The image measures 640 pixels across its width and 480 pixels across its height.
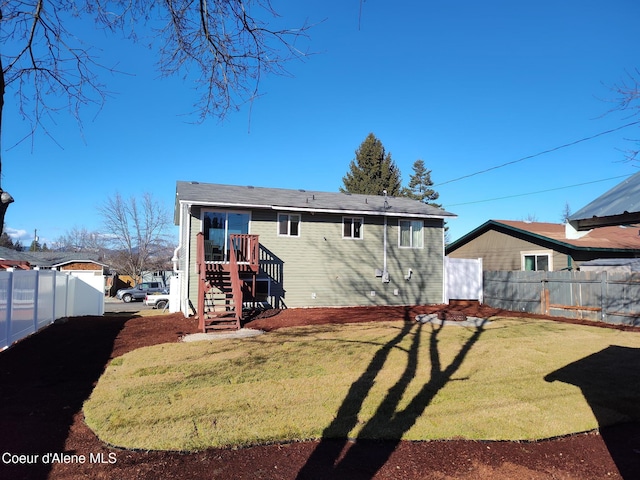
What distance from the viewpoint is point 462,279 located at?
1925 centimetres

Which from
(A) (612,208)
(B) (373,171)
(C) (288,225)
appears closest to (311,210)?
(C) (288,225)

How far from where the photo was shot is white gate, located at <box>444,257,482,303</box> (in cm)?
1914

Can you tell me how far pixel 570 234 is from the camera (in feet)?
9.80

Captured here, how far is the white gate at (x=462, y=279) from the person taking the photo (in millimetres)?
19141

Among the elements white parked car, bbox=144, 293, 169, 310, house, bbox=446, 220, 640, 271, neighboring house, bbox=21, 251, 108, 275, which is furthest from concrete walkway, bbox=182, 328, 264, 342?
neighboring house, bbox=21, 251, 108, 275

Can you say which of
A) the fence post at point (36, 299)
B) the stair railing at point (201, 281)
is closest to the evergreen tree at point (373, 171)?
the stair railing at point (201, 281)

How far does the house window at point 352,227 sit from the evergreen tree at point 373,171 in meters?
26.0

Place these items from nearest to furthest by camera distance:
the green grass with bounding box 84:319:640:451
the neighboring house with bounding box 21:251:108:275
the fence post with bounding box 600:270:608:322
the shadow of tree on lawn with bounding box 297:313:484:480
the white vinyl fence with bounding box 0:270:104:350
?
the shadow of tree on lawn with bounding box 297:313:484:480
the green grass with bounding box 84:319:640:451
the white vinyl fence with bounding box 0:270:104:350
the fence post with bounding box 600:270:608:322
the neighboring house with bounding box 21:251:108:275

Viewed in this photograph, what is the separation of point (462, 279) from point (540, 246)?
154 inches

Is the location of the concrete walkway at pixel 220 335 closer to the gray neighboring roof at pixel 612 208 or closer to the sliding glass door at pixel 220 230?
the sliding glass door at pixel 220 230

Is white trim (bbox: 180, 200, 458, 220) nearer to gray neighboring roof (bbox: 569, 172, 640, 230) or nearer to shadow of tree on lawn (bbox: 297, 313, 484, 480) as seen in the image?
shadow of tree on lawn (bbox: 297, 313, 484, 480)

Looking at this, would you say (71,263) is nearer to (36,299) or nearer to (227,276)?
(227,276)

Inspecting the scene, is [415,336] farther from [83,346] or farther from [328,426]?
[83,346]

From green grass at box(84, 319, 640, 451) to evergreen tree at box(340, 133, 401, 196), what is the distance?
35.0m
